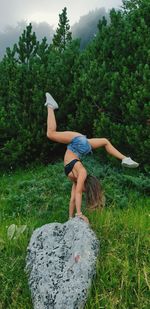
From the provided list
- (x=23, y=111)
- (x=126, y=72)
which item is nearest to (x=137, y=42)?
(x=126, y=72)

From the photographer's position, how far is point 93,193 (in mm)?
7676

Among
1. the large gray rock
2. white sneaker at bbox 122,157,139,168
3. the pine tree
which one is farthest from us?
the pine tree

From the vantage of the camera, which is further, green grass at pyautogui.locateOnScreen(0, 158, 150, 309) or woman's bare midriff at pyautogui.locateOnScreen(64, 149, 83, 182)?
woman's bare midriff at pyautogui.locateOnScreen(64, 149, 83, 182)

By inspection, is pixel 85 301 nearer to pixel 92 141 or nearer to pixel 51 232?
pixel 51 232

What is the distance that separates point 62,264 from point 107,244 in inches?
30.9

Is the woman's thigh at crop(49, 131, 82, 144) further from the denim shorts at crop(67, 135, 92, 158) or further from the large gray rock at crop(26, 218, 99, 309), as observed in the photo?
the large gray rock at crop(26, 218, 99, 309)

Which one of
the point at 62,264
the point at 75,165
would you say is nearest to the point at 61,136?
the point at 75,165

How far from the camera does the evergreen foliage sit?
11172 millimetres

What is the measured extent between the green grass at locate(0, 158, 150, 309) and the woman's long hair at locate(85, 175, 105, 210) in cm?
14

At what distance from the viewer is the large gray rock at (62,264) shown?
20.7ft

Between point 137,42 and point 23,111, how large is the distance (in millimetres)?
3396

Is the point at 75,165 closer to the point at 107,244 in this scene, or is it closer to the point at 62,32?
the point at 107,244

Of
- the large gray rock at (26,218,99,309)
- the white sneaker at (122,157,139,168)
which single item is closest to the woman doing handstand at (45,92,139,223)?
the white sneaker at (122,157,139,168)

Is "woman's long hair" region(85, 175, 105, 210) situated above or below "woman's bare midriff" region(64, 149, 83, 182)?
below
